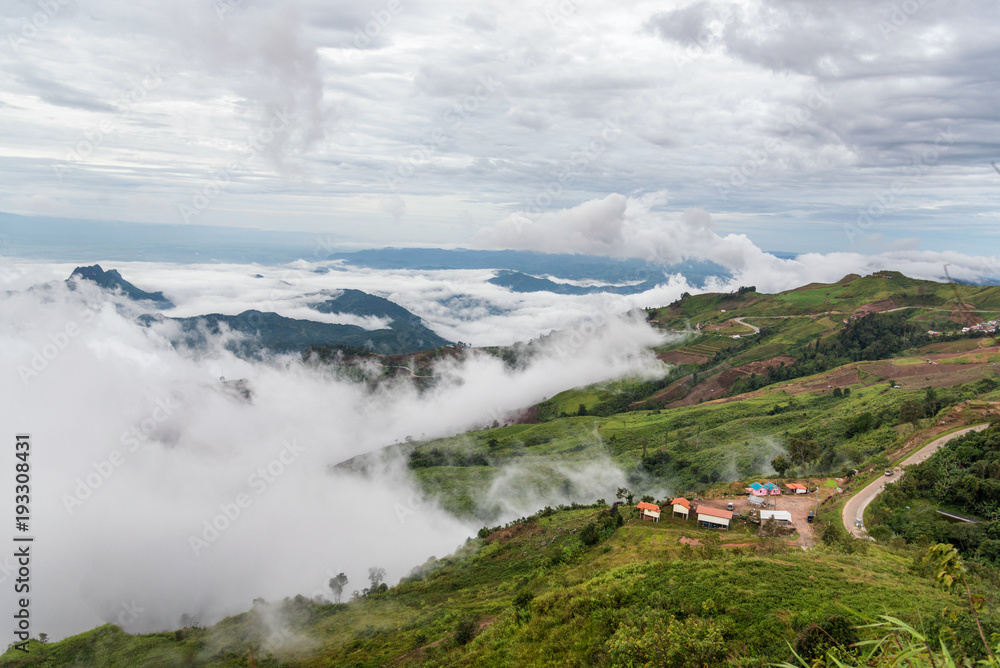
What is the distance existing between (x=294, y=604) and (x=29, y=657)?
2769 centimetres

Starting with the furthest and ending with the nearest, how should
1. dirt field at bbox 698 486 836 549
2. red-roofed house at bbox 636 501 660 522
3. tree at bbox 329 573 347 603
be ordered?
tree at bbox 329 573 347 603
red-roofed house at bbox 636 501 660 522
dirt field at bbox 698 486 836 549

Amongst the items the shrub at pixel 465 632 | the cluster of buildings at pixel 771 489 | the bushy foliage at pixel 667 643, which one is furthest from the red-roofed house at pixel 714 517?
the bushy foliage at pixel 667 643

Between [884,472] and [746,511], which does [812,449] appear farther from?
[746,511]

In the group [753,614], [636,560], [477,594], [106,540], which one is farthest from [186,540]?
[753,614]

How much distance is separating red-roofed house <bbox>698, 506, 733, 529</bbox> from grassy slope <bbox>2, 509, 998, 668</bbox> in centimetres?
178

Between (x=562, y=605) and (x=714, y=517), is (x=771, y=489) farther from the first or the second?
(x=562, y=605)

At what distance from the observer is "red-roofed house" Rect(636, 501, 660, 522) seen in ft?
196

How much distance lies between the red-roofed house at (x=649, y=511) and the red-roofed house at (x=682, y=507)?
7.54 ft

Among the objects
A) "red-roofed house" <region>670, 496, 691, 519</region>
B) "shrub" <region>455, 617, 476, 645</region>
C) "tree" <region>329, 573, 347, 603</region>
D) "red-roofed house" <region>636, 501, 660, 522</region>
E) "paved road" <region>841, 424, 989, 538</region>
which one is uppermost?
"paved road" <region>841, 424, 989, 538</region>

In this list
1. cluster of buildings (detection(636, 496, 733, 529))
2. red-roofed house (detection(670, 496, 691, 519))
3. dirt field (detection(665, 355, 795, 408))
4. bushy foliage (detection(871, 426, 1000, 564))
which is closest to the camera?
bushy foliage (detection(871, 426, 1000, 564))

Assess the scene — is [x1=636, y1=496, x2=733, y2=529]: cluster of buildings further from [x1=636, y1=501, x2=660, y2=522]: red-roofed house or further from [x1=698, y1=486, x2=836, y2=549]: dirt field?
[x1=698, y1=486, x2=836, y2=549]: dirt field

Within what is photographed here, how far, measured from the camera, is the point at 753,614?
89.4 feet

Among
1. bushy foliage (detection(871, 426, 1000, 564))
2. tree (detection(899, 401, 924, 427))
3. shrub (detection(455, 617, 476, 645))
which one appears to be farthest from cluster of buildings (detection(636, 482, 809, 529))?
tree (detection(899, 401, 924, 427))

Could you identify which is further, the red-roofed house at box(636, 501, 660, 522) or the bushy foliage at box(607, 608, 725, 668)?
the red-roofed house at box(636, 501, 660, 522)
